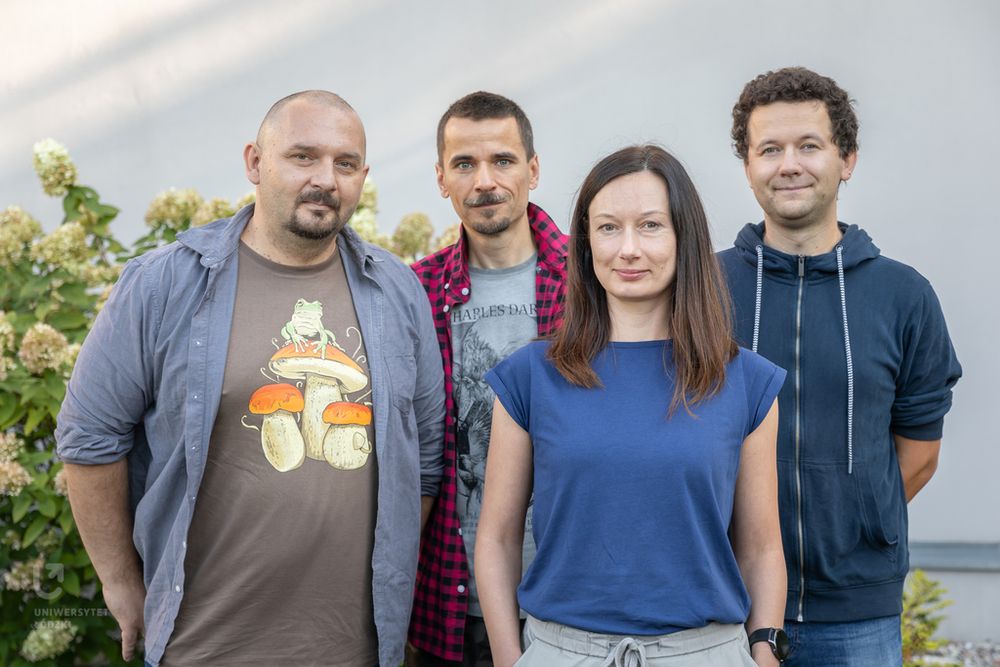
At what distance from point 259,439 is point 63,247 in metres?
1.79

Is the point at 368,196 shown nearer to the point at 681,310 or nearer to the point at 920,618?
the point at 681,310

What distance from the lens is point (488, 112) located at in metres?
2.62

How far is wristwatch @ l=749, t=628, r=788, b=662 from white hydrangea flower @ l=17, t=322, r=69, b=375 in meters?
2.60

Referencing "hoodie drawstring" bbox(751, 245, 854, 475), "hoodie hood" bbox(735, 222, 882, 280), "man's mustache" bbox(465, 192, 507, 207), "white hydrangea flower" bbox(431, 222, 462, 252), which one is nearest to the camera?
"hoodie drawstring" bbox(751, 245, 854, 475)

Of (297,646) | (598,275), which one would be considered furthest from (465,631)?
(598,275)

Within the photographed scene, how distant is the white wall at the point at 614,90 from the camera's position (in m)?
3.84

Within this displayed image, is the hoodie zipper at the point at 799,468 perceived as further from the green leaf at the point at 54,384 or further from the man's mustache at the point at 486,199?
the green leaf at the point at 54,384

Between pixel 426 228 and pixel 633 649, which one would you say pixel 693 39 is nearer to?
pixel 426 228

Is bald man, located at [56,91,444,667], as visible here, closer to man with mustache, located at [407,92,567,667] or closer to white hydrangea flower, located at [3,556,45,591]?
man with mustache, located at [407,92,567,667]

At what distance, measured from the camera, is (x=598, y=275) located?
184 cm

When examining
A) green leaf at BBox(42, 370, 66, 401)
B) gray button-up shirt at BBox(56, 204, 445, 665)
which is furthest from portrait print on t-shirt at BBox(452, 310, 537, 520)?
green leaf at BBox(42, 370, 66, 401)

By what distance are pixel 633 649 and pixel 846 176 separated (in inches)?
59.7

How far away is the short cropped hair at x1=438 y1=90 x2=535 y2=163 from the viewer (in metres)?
2.62

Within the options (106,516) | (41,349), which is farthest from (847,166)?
(41,349)
